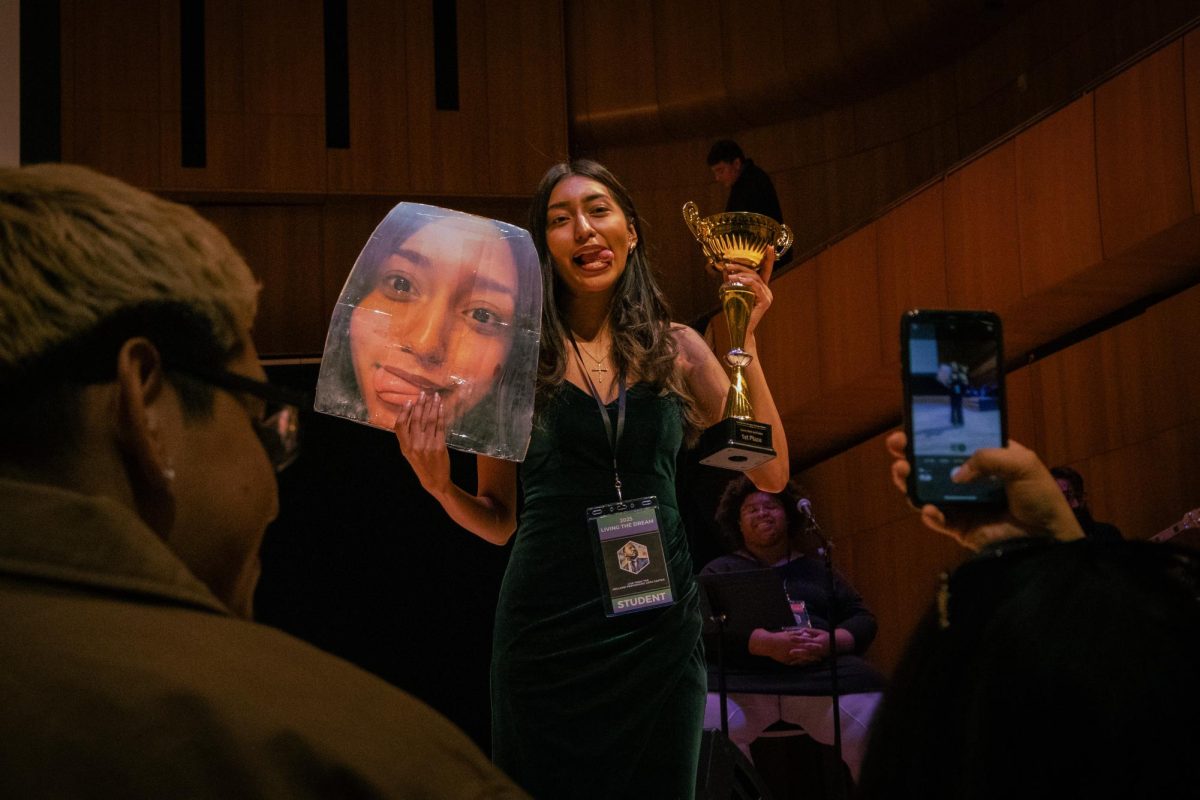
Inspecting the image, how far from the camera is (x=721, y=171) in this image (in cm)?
751

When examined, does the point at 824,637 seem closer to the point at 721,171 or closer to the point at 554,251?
the point at 554,251

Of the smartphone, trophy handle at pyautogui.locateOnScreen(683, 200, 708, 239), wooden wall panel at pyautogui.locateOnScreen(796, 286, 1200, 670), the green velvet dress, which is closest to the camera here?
the smartphone

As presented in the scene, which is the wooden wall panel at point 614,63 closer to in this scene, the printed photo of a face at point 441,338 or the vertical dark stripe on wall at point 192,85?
the vertical dark stripe on wall at point 192,85

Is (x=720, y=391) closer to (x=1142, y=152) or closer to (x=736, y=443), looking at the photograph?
(x=736, y=443)

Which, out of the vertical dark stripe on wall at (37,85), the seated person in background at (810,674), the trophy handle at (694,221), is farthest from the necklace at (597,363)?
the seated person in background at (810,674)

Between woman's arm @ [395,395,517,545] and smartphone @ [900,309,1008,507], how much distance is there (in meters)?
1.17

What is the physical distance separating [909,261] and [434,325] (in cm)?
461

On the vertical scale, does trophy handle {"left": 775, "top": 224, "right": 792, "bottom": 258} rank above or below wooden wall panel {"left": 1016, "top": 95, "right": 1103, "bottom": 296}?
below

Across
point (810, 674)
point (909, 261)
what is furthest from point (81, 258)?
point (909, 261)

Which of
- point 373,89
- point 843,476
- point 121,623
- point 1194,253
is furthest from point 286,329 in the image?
point 121,623

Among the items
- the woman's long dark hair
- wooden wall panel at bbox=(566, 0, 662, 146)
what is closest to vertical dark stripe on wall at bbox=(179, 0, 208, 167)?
wooden wall panel at bbox=(566, 0, 662, 146)

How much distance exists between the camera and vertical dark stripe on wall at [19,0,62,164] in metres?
2.68

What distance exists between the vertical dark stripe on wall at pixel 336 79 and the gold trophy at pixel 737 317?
19.0ft

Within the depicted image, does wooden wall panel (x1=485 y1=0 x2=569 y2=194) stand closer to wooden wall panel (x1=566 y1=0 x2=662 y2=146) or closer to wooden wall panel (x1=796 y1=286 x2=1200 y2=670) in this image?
wooden wall panel (x1=566 y1=0 x2=662 y2=146)
